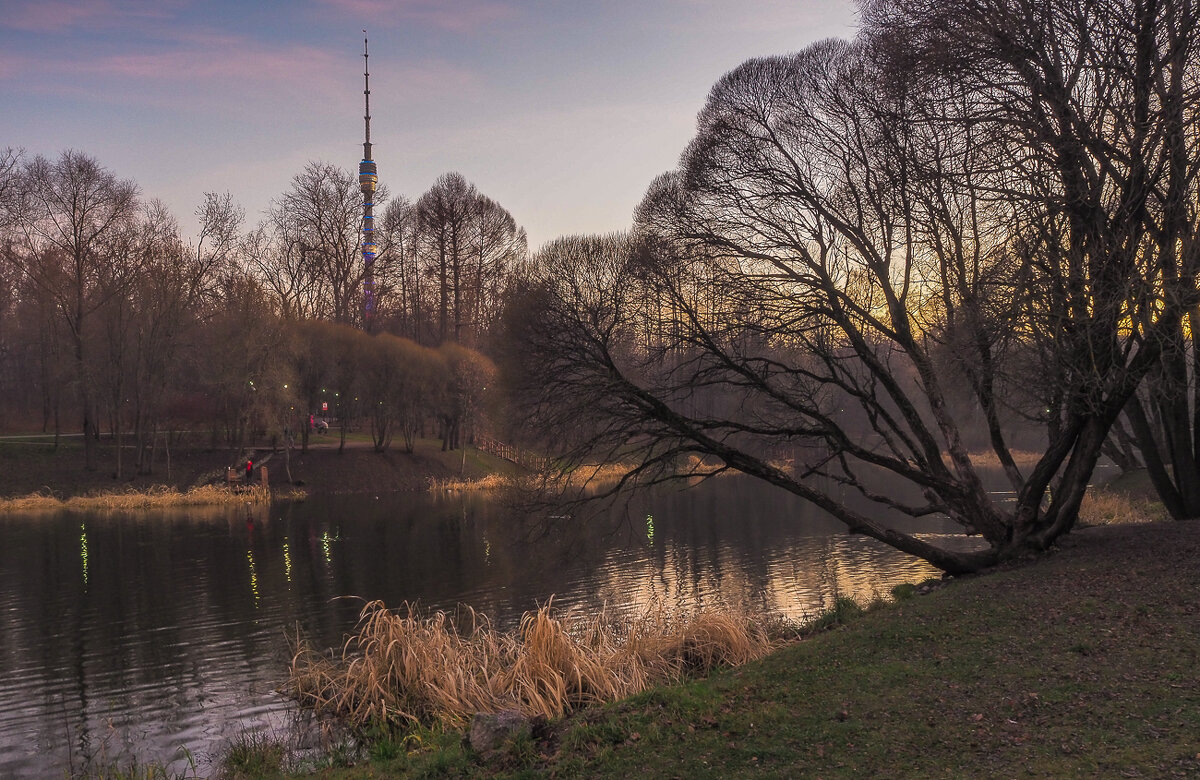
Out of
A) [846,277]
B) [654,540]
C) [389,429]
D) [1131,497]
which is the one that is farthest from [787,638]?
[389,429]

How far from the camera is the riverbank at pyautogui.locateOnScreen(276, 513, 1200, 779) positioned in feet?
19.4

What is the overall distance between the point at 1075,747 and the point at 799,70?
1161 centimetres

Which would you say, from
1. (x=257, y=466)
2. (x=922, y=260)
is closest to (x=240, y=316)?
(x=257, y=466)

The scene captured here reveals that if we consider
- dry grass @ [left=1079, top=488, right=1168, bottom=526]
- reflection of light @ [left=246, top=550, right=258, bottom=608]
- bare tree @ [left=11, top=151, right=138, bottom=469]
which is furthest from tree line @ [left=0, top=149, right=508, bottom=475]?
dry grass @ [left=1079, top=488, right=1168, bottom=526]

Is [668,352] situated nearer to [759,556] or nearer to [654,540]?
[759,556]

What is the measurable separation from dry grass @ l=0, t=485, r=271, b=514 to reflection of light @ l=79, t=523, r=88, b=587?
571 cm

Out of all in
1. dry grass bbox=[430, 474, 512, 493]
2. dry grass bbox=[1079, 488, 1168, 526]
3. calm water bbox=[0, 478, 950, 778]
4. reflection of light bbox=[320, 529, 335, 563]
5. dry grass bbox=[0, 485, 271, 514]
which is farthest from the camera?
dry grass bbox=[430, 474, 512, 493]

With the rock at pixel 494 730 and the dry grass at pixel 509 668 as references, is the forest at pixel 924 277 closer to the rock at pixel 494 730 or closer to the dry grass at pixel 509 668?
the dry grass at pixel 509 668

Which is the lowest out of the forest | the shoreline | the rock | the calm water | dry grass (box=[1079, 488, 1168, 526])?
the calm water

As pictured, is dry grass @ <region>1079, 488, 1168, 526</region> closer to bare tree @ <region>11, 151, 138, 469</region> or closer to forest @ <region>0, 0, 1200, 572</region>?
forest @ <region>0, 0, 1200, 572</region>

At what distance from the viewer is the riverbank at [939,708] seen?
5.91 meters

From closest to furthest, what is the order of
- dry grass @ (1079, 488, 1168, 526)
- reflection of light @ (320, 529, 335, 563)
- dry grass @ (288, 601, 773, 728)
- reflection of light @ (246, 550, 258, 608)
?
1. dry grass @ (288, 601, 773, 728)
2. reflection of light @ (246, 550, 258, 608)
3. dry grass @ (1079, 488, 1168, 526)
4. reflection of light @ (320, 529, 335, 563)

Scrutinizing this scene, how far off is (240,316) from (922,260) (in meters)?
35.4

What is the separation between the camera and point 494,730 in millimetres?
7254
